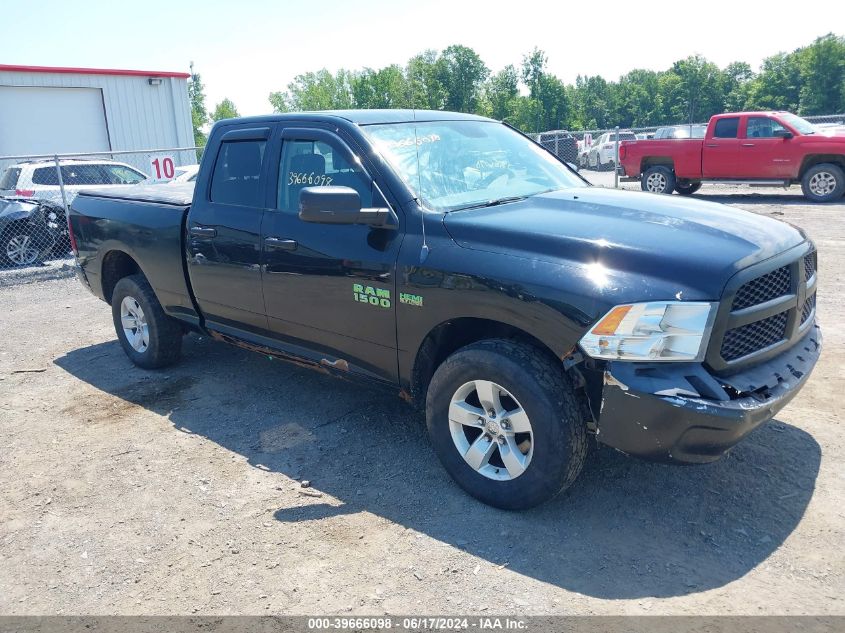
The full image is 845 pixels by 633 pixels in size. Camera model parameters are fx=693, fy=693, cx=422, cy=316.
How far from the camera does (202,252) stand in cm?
500

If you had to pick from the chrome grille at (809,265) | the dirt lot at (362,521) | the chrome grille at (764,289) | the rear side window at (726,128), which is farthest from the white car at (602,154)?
the chrome grille at (764,289)

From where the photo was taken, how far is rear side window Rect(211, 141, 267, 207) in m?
4.70

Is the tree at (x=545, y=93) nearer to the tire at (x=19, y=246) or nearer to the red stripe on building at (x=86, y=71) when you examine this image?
the red stripe on building at (x=86, y=71)

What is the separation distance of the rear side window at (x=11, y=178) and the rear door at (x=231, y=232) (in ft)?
30.1

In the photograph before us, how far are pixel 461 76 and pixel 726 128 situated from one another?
62.2m

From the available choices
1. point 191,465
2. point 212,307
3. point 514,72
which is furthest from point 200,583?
point 514,72

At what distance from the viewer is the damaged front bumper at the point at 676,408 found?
291cm

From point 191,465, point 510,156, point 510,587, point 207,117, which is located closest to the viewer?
point 510,587

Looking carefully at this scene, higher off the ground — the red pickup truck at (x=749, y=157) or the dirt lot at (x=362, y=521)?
the red pickup truck at (x=749, y=157)

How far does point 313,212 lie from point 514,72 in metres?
75.2

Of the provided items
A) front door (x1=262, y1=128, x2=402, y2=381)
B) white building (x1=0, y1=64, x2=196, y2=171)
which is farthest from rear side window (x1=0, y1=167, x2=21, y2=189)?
front door (x1=262, y1=128, x2=402, y2=381)

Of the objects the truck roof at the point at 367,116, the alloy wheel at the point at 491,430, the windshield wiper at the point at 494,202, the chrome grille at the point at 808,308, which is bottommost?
Answer: the alloy wheel at the point at 491,430

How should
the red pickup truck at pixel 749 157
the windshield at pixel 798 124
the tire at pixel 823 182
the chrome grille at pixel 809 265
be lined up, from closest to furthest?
1. the chrome grille at pixel 809 265
2. the tire at pixel 823 182
3. the red pickup truck at pixel 749 157
4. the windshield at pixel 798 124

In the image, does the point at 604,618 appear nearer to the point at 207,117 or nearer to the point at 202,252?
the point at 202,252
